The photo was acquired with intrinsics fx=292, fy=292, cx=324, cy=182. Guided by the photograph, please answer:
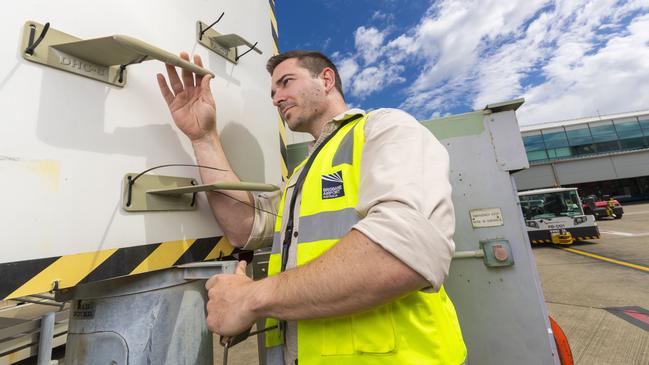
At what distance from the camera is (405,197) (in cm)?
83

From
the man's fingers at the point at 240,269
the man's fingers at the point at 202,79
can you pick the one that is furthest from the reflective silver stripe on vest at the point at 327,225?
the man's fingers at the point at 202,79

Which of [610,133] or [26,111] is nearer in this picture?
[26,111]

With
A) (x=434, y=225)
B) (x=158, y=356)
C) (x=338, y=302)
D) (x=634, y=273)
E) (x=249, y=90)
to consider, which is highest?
(x=249, y=90)

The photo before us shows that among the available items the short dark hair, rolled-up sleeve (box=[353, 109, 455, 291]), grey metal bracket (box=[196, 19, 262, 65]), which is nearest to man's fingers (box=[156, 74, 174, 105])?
grey metal bracket (box=[196, 19, 262, 65])

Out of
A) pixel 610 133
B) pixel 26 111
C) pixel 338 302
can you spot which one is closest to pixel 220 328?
pixel 338 302

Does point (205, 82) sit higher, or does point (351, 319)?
point (205, 82)

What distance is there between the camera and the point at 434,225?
0.83 m

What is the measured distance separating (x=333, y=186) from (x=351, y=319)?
1.44 feet

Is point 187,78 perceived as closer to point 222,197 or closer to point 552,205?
point 222,197

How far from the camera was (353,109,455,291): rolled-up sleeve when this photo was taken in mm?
782

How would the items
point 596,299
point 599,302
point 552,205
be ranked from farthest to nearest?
point 552,205, point 596,299, point 599,302

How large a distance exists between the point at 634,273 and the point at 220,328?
948cm

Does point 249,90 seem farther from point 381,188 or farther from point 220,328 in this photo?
point 220,328

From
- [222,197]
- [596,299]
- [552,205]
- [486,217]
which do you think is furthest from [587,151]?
[222,197]
